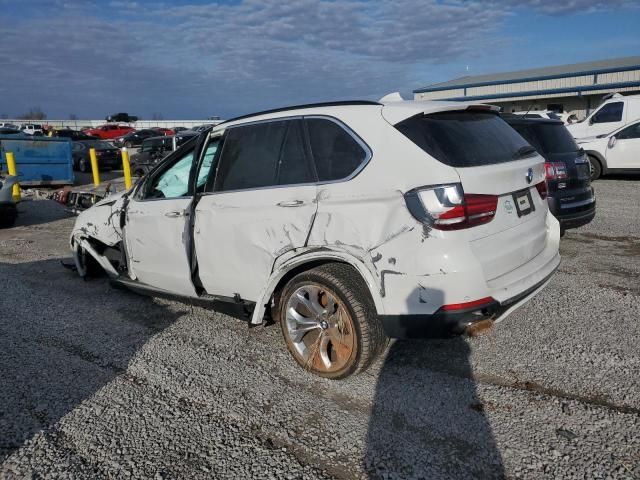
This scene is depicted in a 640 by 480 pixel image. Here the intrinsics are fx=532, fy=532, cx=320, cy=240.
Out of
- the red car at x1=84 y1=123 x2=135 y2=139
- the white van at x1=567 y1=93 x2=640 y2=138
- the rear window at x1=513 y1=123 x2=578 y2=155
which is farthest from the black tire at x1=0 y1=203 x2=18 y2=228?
the red car at x1=84 y1=123 x2=135 y2=139

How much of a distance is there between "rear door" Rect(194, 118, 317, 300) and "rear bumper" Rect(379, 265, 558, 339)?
827 mm

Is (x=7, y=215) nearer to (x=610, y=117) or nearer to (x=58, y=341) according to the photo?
(x=58, y=341)

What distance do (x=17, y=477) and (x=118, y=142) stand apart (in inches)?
1377

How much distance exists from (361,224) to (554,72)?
122 feet

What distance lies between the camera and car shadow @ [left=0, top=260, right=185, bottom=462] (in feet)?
11.2

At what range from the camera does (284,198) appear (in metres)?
3.65

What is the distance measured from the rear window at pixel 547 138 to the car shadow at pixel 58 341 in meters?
4.74

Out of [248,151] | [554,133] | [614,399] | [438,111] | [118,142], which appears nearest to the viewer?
[614,399]

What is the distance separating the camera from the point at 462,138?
11.3 feet

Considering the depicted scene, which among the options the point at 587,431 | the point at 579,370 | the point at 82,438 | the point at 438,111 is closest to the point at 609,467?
the point at 587,431

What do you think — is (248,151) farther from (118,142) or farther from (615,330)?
(118,142)

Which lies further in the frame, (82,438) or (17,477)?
(82,438)

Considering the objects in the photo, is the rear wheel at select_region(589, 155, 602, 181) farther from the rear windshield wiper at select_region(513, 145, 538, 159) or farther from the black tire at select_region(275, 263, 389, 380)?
the black tire at select_region(275, 263, 389, 380)

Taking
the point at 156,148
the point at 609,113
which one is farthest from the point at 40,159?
the point at 609,113
